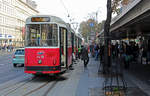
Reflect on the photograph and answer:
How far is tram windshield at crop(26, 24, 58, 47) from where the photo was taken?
454 inches

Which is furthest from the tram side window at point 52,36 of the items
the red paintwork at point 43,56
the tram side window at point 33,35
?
the tram side window at point 33,35

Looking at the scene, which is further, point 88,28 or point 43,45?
point 88,28

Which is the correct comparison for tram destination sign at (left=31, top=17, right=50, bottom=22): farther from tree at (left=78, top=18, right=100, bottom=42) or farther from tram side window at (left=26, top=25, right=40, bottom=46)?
tree at (left=78, top=18, right=100, bottom=42)

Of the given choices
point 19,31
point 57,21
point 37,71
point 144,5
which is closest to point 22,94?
point 37,71

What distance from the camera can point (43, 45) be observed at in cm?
1154

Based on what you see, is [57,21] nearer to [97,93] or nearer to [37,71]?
[37,71]

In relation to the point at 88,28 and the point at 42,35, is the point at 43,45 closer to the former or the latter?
the point at 42,35

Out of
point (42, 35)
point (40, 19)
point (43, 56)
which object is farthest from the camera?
point (40, 19)

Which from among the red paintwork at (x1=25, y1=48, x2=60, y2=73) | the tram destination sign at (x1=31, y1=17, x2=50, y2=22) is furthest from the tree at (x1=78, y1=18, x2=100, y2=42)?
the red paintwork at (x1=25, y1=48, x2=60, y2=73)

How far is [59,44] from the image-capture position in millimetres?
11688

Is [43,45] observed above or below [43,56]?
above

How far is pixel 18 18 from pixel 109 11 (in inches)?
3089

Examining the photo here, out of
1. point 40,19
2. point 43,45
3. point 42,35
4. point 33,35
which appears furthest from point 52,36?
point 40,19

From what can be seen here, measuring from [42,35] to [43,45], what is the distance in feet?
1.66
